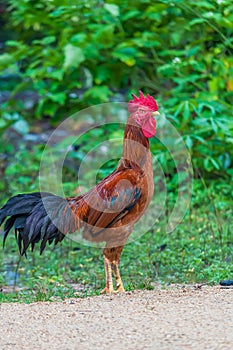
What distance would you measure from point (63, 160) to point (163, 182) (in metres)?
1.68

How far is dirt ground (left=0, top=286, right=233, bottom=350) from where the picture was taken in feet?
12.3

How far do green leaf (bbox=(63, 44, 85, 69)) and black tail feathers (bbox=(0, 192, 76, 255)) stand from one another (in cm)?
397

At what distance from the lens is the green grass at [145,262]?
18.3 feet

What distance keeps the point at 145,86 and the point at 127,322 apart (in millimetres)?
6067

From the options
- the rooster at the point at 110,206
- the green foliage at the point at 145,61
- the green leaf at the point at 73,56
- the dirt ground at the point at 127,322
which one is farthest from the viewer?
the green leaf at the point at 73,56

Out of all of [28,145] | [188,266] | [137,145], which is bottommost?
[28,145]

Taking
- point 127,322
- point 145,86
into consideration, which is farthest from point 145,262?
point 145,86

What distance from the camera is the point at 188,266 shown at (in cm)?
605

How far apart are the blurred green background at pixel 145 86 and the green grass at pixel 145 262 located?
2 centimetres

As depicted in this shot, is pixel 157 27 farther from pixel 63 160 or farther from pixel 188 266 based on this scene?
pixel 188 266

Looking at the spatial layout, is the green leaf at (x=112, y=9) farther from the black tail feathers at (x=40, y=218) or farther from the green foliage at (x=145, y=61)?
the black tail feathers at (x=40, y=218)

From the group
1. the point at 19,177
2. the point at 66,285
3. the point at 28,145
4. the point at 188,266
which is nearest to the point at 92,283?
the point at 66,285

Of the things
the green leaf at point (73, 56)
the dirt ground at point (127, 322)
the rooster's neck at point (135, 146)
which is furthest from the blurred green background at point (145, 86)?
the dirt ground at point (127, 322)

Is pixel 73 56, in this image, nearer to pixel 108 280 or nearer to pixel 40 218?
pixel 40 218
